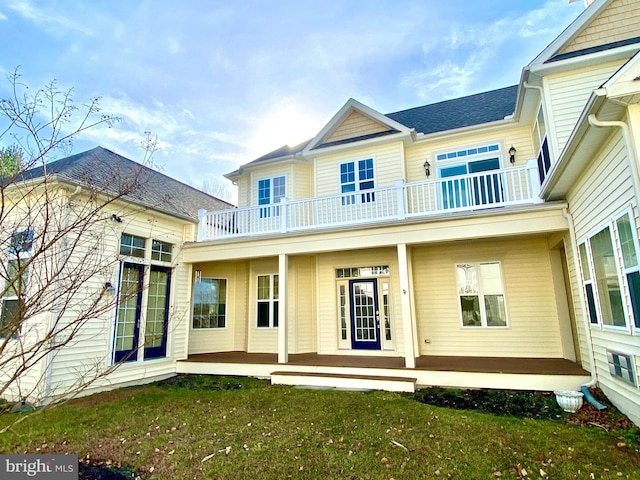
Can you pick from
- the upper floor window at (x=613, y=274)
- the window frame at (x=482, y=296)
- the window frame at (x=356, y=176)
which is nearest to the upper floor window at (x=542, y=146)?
the upper floor window at (x=613, y=274)

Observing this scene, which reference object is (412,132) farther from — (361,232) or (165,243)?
(165,243)

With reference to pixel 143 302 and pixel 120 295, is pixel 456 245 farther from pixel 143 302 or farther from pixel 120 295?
pixel 120 295

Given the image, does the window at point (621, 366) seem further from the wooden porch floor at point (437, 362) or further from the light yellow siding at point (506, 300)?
the light yellow siding at point (506, 300)

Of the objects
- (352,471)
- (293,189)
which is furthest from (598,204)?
(293,189)

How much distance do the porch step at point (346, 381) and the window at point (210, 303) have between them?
145 inches

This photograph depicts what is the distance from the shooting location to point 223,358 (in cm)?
934

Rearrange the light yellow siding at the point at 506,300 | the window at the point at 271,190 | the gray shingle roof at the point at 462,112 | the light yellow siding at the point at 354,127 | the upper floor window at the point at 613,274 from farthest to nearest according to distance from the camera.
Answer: the window at the point at 271,190, the light yellow siding at the point at 354,127, the gray shingle roof at the point at 462,112, the light yellow siding at the point at 506,300, the upper floor window at the point at 613,274

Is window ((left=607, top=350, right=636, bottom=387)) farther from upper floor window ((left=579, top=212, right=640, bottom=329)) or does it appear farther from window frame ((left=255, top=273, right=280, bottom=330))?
window frame ((left=255, top=273, right=280, bottom=330))

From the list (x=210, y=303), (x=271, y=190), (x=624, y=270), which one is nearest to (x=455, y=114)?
(x=271, y=190)

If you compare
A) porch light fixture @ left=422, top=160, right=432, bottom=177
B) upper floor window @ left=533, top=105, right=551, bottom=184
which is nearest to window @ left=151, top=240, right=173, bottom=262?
porch light fixture @ left=422, top=160, right=432, bottom=177

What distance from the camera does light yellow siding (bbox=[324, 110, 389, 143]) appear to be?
407 inches

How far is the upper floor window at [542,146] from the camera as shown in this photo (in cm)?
737

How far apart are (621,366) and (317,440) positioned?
4.30m

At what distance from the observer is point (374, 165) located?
33.4 ft
